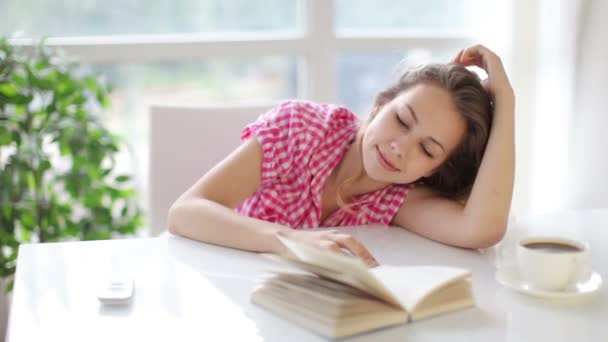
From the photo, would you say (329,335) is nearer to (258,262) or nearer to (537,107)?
(258,262)

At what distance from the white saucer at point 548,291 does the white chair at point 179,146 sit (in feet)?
2.98

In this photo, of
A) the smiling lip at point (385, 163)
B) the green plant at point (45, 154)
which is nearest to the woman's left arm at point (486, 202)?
the smiling lip at point (385, 163)

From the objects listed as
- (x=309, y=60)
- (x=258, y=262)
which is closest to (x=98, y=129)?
(x=309, y=60)

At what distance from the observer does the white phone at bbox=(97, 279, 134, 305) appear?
1.14 metres

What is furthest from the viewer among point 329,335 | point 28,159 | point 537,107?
point 537,107

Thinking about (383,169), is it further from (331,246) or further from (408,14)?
(408,14)

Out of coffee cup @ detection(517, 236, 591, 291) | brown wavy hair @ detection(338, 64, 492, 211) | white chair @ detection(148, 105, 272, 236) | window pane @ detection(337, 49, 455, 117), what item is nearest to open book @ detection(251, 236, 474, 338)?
coffee cup @ detection(517, 236, 591, 291)

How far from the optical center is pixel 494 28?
123 inches

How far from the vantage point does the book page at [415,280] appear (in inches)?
43.0

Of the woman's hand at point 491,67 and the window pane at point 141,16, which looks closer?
the woman's hand at point 491,67

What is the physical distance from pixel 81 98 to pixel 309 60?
3.19ft

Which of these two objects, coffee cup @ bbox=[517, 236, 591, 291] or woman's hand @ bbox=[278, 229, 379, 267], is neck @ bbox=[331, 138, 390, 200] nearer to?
woman's hand @ bbox=[278, 229, 379, 267]

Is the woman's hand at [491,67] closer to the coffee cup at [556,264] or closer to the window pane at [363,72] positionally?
the coffee cup at [556,264]

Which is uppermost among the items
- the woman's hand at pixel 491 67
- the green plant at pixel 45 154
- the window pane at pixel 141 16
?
the window pane at pixel 141 16
